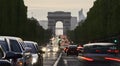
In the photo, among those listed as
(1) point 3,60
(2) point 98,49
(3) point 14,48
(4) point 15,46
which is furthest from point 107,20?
(1) point 3,60

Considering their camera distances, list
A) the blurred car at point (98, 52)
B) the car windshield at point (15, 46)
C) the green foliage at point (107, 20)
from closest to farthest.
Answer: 1. the car windshield at point (15, 46)
2. the blurred car at point (98, 52)
3. the green foliage at point (107, 20)

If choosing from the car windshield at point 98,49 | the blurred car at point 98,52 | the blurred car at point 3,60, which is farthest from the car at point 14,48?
the car windshield at point 98,49

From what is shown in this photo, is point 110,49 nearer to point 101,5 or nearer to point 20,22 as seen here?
point 20,22

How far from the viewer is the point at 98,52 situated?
20.3 metres

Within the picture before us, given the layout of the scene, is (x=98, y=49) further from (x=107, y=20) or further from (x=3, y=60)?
(x=107, y=20)

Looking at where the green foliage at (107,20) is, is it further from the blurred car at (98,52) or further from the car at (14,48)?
the car at (14,48)

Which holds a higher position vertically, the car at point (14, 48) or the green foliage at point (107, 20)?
the green foliage at point (107, 20)

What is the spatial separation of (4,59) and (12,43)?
3.96 m

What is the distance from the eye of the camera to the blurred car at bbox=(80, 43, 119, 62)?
787 inches

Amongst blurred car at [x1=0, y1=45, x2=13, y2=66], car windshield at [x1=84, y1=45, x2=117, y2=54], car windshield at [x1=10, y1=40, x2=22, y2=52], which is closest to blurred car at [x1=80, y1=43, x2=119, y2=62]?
car windshield at [x1=84, y1=45, x2=117, y2=54]

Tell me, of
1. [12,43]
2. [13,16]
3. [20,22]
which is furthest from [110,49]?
[20,22]

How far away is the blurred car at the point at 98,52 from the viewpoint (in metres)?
20.0

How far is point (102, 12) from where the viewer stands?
110m

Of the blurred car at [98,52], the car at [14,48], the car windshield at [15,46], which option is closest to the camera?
the car at [14,48]
